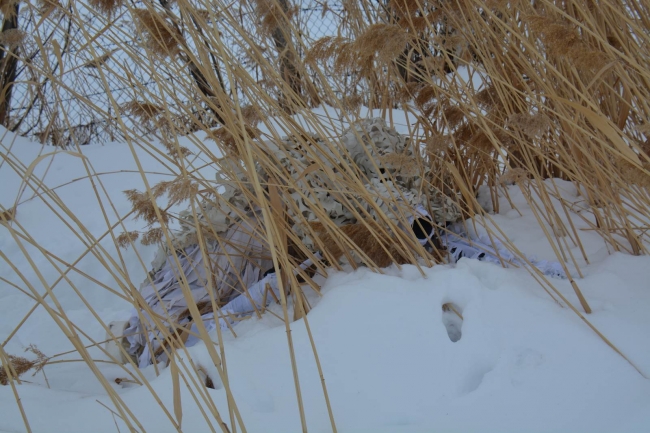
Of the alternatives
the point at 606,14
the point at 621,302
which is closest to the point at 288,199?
the point at 621,302

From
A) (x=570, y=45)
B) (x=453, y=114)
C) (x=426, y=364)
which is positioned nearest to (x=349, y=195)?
(x=453, y=114)

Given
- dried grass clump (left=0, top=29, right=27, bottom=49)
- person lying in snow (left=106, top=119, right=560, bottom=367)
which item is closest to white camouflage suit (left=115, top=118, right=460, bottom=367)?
person lying in snow (left=106, top=119, right=560, bottom=367)

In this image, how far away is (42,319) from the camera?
1.89m

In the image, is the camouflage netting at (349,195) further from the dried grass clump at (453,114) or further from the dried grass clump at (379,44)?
the dried grass clump at (379,44)

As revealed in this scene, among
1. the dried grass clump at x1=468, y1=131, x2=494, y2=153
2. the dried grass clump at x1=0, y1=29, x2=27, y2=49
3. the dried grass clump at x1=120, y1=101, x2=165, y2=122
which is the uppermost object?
the dried grass clump at x1=0, y1=29, x2=27, y2=49

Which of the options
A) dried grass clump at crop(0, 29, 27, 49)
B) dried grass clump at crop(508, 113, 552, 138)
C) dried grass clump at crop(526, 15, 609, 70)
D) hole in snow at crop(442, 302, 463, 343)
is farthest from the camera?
dried grass clump at crop(0, 29, 27, 49)

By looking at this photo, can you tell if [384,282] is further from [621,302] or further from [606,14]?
[606,14]

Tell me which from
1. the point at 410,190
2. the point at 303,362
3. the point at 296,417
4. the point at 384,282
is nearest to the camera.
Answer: the point at 296,417

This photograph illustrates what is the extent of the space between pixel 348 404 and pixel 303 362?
0.13 metres

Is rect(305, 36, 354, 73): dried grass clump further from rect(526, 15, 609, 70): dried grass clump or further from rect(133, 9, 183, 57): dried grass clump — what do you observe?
rect(526, 15, 609, 70): dried grass clump

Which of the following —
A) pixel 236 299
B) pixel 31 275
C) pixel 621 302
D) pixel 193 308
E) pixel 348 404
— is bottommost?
pixel 621 302

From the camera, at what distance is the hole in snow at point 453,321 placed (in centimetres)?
102

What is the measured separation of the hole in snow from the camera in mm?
1016

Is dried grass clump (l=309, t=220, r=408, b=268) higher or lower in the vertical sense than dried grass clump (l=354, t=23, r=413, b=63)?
lower
